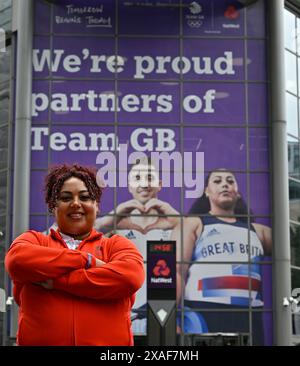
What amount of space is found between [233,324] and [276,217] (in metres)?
3.27

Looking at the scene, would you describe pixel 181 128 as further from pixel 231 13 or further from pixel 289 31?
pixel 289 31

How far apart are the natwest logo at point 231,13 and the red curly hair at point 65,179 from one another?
20897 millimetres

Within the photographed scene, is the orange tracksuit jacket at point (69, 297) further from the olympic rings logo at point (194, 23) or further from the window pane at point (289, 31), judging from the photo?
the window pane at point (289, 31)

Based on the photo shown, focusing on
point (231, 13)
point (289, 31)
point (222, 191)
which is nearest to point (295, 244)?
point (222, 191)

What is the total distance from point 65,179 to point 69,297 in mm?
393

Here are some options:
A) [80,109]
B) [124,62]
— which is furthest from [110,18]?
[80,109]

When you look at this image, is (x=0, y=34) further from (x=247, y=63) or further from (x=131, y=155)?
(x=247, y=63)

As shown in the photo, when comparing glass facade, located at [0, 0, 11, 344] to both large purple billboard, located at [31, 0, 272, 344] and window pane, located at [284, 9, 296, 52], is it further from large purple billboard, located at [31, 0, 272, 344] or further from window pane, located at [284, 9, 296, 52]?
window pane, located at [284, 9, 296, 52]

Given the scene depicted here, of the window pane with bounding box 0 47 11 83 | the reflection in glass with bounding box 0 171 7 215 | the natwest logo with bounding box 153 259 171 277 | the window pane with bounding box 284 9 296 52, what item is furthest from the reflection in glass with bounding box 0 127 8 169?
the natwest logo with bounding box 153 259 171 277

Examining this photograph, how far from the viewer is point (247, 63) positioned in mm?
22625

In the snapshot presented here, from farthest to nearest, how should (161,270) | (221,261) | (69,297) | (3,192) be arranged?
(3,192) → (221,261) → (161,270) → (69,297)

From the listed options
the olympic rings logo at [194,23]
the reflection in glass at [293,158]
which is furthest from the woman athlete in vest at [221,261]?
the olympic rings logo at [194,23]

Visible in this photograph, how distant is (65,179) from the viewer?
245 cm

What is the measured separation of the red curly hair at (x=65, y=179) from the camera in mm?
2437
